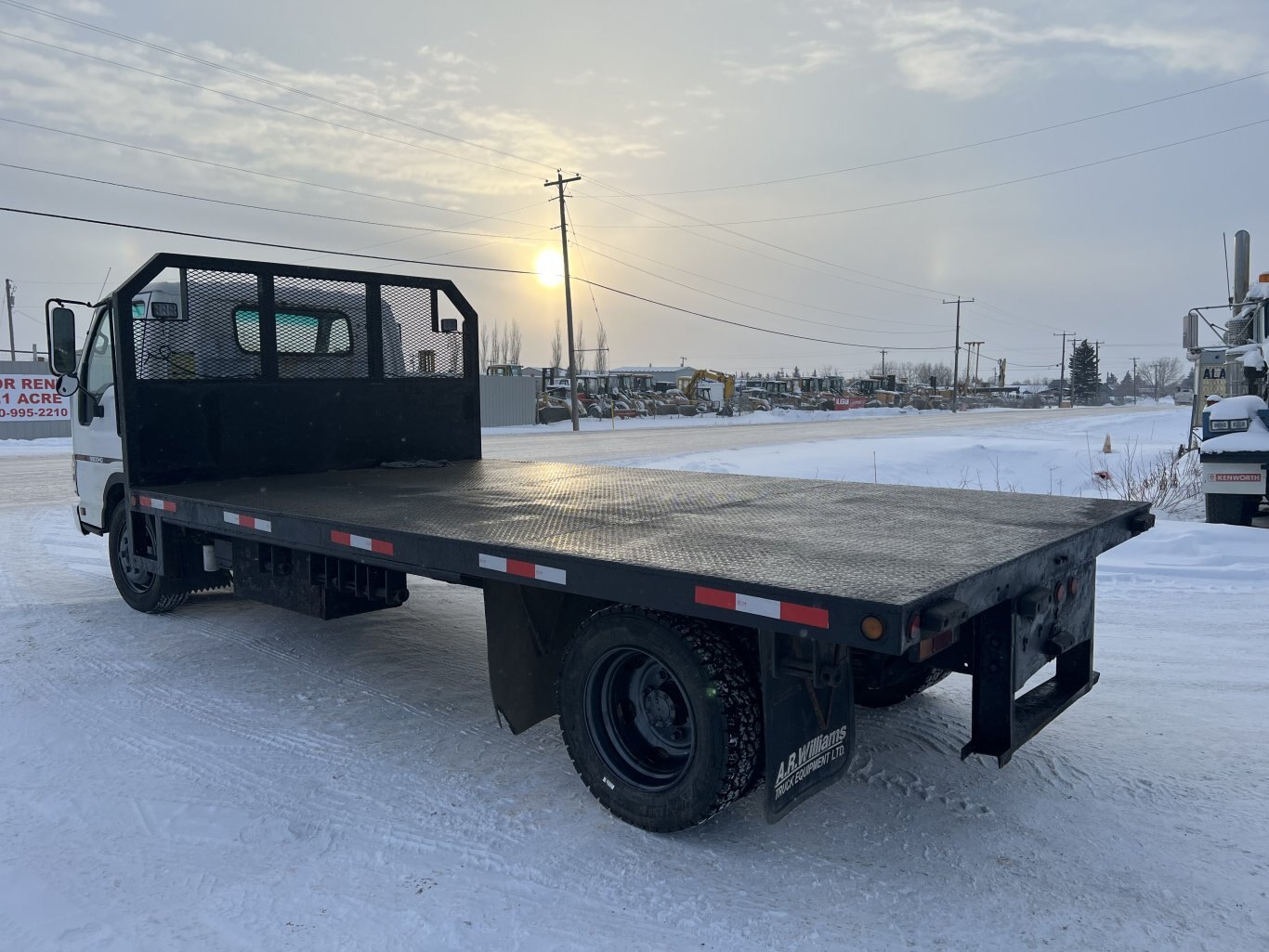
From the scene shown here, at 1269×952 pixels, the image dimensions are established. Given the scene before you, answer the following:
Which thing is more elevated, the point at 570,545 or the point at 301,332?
the point at 301,332

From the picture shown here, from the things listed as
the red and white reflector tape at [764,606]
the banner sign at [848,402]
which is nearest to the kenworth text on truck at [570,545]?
the red and white reflector tape at [764,606]

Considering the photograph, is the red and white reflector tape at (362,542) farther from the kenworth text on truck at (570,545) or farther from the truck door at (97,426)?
the truck door at (97,426)

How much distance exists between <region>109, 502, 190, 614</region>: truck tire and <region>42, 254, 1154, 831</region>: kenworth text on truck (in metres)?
0.02

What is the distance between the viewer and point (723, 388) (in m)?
53.4

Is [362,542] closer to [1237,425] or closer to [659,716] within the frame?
[659,716]

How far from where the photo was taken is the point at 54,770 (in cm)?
414

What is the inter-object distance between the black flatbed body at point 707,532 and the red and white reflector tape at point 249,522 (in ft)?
0.09

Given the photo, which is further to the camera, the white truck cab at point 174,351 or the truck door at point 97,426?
the truck door at point 97,426

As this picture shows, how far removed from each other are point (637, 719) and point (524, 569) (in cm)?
79

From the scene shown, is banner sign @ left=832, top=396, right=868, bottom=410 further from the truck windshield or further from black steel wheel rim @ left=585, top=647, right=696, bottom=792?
black steel wheel rim @ left=585, top=647, right=696, bottom=792

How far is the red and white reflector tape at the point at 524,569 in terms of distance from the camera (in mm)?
3421

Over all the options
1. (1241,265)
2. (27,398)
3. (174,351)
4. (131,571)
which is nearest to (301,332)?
(174,351)

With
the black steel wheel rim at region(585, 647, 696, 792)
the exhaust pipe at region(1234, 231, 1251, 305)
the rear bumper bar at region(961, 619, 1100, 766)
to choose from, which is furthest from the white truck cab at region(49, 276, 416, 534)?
the exhaust pipe at region(1234, 231, 1251, 305)

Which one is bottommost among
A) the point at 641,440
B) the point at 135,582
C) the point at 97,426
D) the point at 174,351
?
the point at 641,440
